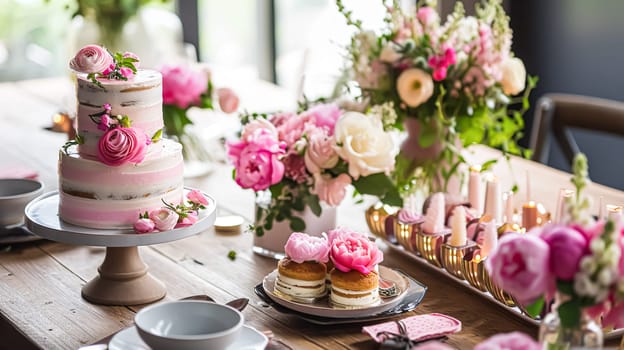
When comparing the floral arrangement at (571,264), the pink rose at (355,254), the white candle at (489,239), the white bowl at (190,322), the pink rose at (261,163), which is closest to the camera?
the floral arrangement at (571,264)

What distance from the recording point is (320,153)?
1.69m

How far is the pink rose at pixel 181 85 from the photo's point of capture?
2258 mm

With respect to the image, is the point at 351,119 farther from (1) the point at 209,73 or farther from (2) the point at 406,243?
(1) the point at 209,73

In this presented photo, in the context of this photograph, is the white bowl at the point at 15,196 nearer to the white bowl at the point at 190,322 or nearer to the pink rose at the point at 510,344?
the white bowl at the point at 190,322

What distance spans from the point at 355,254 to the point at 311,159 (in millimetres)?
269

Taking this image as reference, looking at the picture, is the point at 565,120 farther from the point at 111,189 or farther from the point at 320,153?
the point at 111,189

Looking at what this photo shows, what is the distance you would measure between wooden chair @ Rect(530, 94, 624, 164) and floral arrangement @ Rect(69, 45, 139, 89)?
1583 millimetres

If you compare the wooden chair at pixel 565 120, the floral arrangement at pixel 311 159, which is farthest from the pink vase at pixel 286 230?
the wooden chair at pixel 565 120

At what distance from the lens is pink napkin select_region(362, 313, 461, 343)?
4.79 feet

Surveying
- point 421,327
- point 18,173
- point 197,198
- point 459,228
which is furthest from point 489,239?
point 18,173

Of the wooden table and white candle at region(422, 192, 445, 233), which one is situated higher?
white candle at region(422, 192, 445, 233)

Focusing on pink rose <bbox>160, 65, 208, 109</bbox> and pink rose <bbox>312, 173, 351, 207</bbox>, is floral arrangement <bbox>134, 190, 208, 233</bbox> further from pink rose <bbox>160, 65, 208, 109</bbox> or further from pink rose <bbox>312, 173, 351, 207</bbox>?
pink rose <bbox>160, 65, 208, 109</bbox>

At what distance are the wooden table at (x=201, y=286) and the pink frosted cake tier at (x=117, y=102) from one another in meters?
0.27

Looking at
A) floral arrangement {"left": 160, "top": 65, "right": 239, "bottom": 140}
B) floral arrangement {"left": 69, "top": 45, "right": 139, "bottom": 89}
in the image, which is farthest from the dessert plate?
floral arrangement {"left": 160, "top": 65, "right": 239, "bottom": 140}
